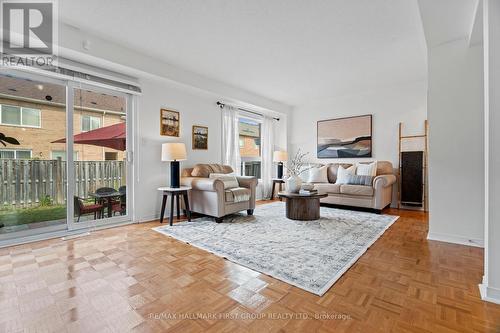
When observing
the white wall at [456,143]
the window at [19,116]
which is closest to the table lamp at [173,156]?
the window at [19,116]

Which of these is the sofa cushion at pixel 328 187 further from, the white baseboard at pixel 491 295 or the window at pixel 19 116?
the window at pixel 19 116

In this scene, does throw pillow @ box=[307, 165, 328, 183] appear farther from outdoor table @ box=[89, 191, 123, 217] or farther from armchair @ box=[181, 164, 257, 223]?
outdoor table @ box=[89, 191, 123, 217]

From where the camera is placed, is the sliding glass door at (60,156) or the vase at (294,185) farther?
the vase at (294,185)

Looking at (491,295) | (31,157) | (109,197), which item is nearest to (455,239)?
(491,295)

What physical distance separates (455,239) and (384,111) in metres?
3.26

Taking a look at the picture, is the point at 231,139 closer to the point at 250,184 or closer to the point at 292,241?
the point at 250,184

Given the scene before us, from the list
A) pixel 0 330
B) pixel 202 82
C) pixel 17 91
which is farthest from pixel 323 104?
pixel 0 330

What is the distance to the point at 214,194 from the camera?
368cm

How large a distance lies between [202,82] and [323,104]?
3.25m

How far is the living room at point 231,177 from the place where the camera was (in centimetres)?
162

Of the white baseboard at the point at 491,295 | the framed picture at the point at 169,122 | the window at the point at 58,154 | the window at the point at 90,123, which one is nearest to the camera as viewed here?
the white baseboard at the point at 491,295

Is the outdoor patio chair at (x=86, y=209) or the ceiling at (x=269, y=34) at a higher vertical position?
the ceiling at (x=269, y=34)

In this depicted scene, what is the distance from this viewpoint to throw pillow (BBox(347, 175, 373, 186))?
14.8 ft

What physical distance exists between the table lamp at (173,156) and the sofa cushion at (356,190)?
3049 mm
